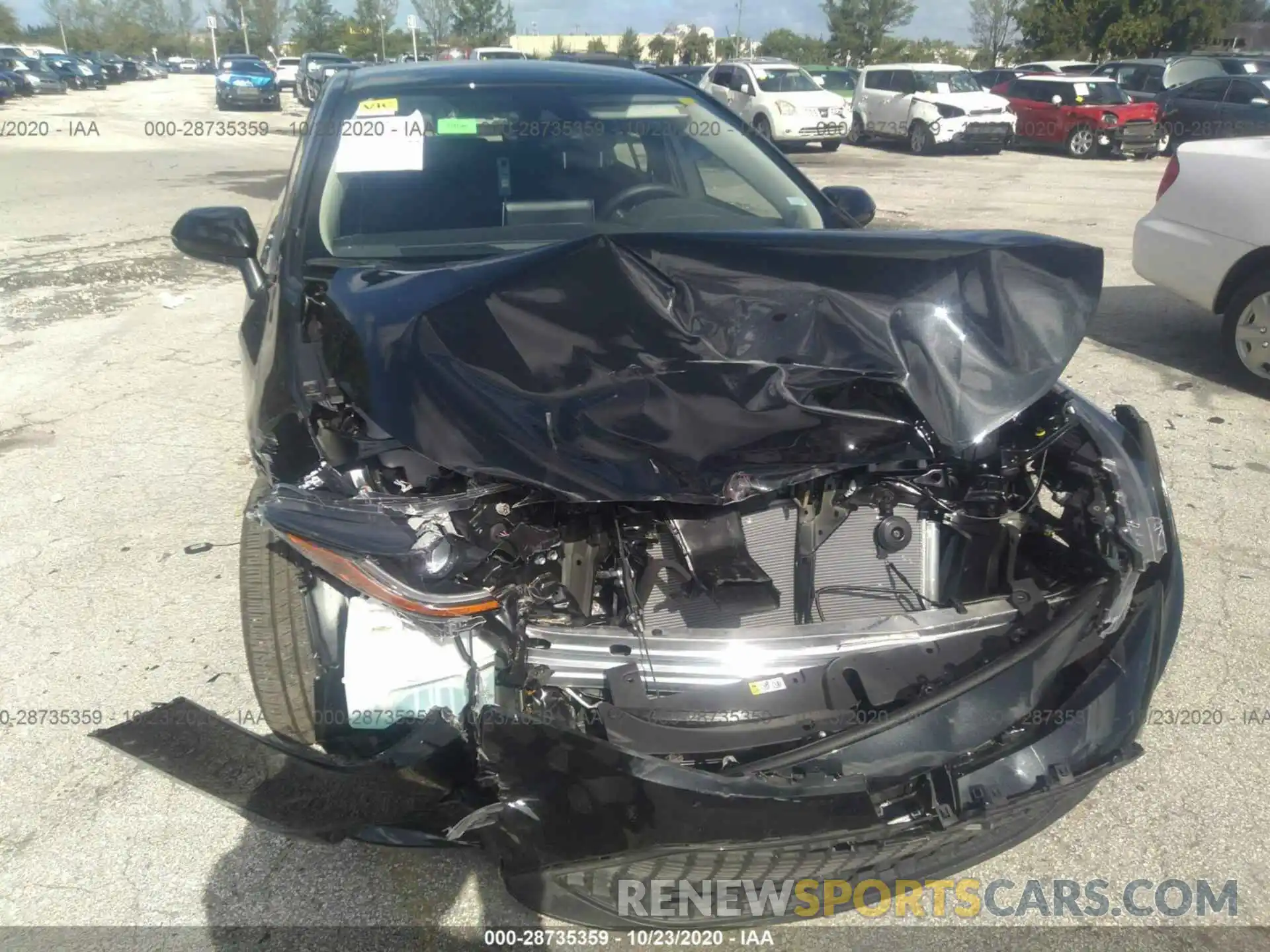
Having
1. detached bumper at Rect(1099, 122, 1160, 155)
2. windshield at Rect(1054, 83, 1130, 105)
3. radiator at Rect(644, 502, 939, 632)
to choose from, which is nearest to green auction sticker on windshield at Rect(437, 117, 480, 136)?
radiator at Rect(644, 502, 939, 632)

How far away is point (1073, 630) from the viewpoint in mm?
1976

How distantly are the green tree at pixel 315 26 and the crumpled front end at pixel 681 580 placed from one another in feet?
189

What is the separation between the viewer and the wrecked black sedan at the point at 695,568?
65.9 inches

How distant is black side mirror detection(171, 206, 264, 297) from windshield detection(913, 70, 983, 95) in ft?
62.5

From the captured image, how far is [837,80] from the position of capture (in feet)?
78.5

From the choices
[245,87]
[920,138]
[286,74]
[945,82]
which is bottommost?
[920,138]

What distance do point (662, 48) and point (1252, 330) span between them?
4989 centimetres

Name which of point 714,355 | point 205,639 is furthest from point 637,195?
point 205,639

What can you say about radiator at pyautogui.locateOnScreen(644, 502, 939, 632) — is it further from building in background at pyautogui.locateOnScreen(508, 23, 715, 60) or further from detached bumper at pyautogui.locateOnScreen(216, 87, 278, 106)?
building in background at pyautogui.locateOnScreen(508, 23, 715, 60)

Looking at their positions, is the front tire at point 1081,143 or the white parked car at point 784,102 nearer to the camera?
the front tire at point 1081,143

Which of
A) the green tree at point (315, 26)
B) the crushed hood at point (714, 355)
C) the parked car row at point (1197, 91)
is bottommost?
the crushed hood at point (714, 355)

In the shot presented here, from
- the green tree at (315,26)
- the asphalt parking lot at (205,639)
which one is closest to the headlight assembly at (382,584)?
the asphalt parking lot at (205,639)

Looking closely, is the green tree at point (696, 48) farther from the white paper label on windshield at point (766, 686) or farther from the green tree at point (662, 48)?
the white paper label on windshield at point (766, 686)

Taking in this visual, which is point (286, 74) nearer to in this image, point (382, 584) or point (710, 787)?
point (382, 584)
